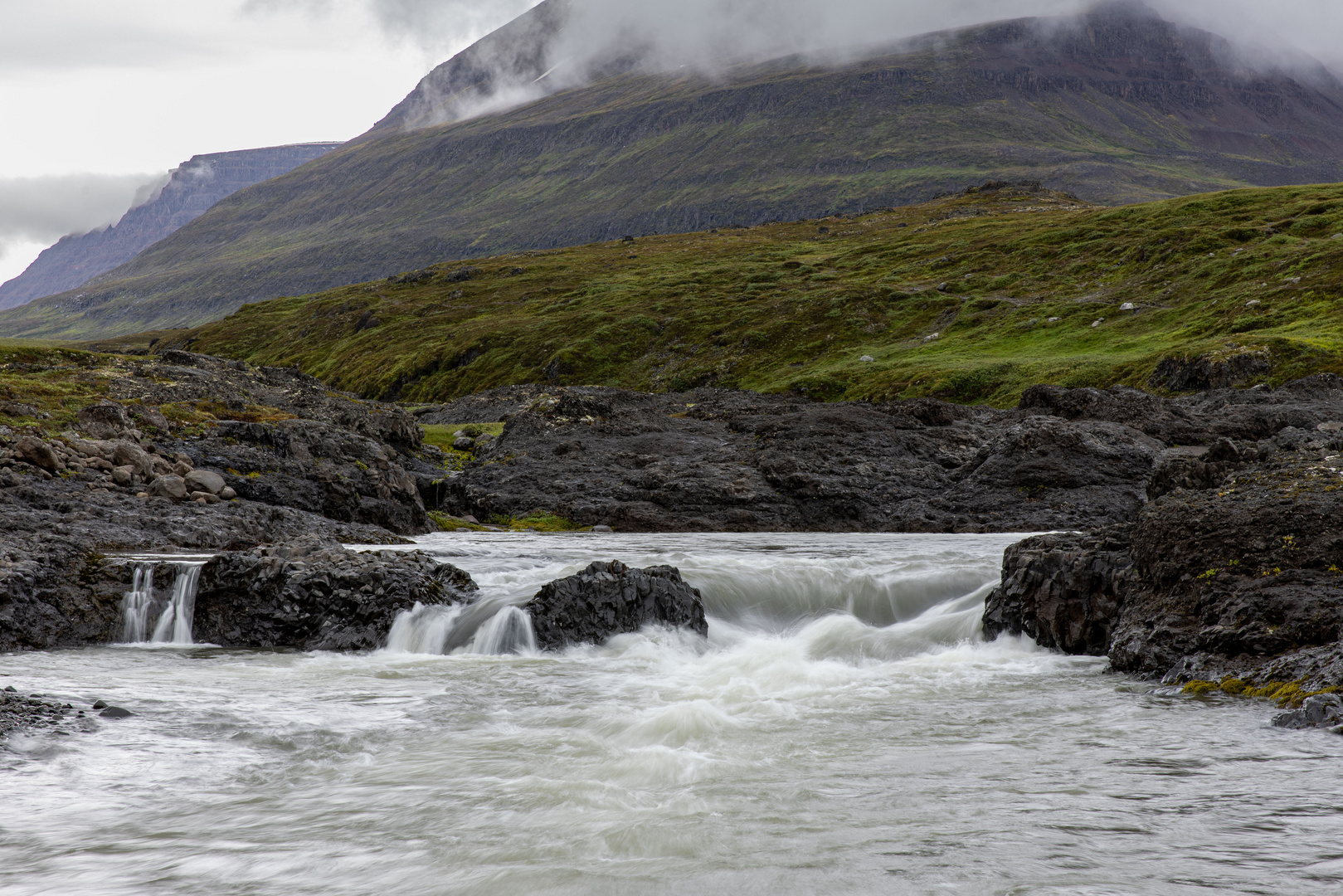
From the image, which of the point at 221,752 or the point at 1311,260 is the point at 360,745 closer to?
the point at 221,752

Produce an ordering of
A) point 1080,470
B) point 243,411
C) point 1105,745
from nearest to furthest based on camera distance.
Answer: point 1105,745 < point 1080,470 < point 243,411

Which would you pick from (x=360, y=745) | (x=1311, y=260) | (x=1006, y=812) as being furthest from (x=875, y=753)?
(x=1311, y=260)

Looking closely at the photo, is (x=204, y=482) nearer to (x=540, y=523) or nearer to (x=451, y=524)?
(x=451, y=524)

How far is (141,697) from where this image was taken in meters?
15.9

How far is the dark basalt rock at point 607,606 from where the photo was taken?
20984mm

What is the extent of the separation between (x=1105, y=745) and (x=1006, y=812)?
340 centimetres

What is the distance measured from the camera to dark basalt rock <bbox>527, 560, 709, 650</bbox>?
826 inches

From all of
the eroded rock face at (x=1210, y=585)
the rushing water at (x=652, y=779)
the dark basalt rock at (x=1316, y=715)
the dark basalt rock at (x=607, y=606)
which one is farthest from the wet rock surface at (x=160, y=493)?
the dark basalt rock at (x=1316, y=715)

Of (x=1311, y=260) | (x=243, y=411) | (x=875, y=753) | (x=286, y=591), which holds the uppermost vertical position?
(x=1311, y=260)

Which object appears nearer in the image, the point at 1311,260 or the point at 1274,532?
the point at 1274,532

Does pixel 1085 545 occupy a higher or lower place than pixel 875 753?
higher

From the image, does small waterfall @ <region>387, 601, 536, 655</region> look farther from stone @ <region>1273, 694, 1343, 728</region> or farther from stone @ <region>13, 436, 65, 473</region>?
stone @ <region>13, 436, 65, 473</region>

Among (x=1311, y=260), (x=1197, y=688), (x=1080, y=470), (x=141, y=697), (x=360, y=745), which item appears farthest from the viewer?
(x=1311, y=260)

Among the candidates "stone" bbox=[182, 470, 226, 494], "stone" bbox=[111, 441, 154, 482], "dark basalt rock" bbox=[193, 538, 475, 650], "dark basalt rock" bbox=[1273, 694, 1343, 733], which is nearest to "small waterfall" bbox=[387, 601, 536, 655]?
"dark basalt rock" bbox=[193, 538, 475, 650]
